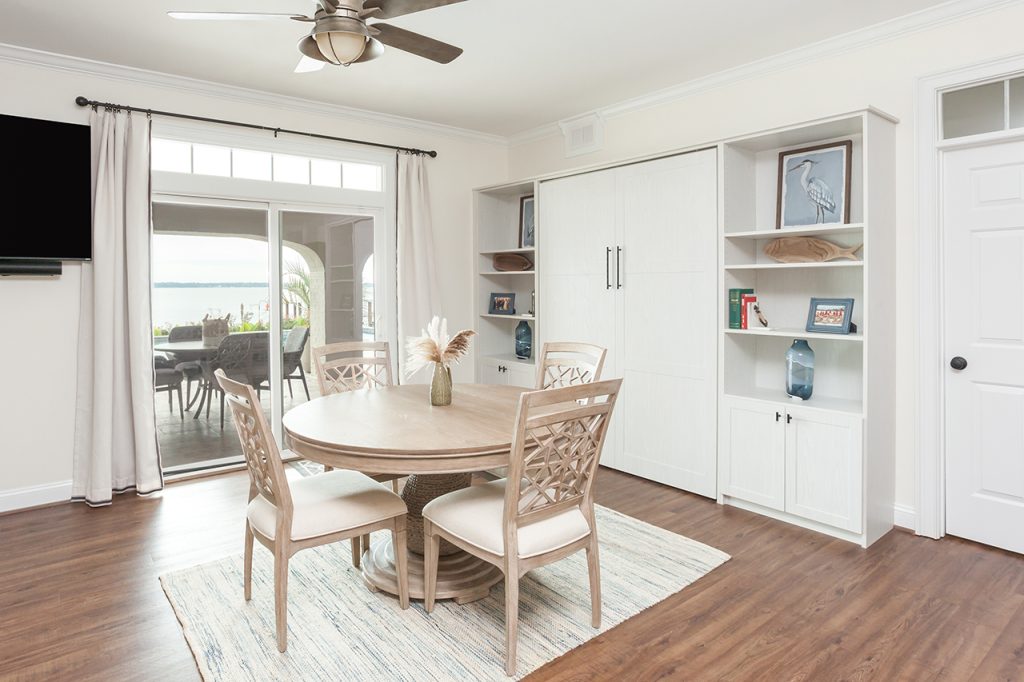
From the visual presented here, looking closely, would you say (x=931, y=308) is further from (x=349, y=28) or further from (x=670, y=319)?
(x=349, y=28)

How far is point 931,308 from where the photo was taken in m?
3.19

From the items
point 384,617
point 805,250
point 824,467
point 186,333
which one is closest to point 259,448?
point 384,617

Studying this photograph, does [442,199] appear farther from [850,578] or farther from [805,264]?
[850,578]

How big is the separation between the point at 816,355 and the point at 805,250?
64cm

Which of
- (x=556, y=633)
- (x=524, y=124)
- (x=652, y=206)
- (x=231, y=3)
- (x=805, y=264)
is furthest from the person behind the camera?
(x=524, y=124)

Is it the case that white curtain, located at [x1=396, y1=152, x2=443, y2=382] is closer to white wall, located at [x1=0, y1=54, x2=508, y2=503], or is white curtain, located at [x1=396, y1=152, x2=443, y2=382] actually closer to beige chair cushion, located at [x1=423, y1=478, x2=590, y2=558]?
white wall, located at [x1=0, y1=54, x2=508, y2=503]

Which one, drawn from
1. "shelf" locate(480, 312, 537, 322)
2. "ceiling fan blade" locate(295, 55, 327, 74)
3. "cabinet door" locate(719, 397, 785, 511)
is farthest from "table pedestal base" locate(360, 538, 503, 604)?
"shelf" locate(480, 312, 537, 322)

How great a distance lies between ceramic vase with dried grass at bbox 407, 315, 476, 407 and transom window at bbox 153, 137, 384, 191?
7.92ft

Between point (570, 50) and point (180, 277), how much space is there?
9.67 ft

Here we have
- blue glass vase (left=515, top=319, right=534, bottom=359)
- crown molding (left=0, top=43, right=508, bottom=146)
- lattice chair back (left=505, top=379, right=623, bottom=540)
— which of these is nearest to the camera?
lattice chair back (left=505, top=379, right=623, bottom=540)

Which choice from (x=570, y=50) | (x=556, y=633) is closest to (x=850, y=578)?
(x=556, y=633)

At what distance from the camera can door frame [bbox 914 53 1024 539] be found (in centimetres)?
314

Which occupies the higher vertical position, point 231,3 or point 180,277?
point 231,3

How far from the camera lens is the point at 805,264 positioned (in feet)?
11.0
